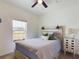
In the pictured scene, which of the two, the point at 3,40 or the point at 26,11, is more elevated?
the point at 26,11

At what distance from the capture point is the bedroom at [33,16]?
386 cm

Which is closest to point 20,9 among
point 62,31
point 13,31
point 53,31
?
point 13,31

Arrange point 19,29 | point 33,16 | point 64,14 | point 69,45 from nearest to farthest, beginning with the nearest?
point 69,45 < point 64,14 < point 19,29 < point 33,16

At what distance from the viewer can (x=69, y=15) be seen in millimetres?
4516

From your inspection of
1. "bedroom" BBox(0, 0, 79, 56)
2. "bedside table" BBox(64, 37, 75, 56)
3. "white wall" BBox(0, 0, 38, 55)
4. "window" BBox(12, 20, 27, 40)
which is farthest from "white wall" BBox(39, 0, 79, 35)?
"white wall" BBox(0, 0, 38, 55)

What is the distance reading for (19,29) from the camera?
15.8 feet

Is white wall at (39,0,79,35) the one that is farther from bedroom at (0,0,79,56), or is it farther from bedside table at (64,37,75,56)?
bedside table at (64,37,75,56)

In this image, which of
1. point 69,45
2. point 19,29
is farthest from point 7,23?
point 69,45

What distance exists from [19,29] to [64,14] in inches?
107

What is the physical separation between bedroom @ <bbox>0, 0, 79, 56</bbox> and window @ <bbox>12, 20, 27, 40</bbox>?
251 millimetres

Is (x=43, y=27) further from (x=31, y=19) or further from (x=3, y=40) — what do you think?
(x=3, y=40)

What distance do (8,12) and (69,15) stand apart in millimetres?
3209

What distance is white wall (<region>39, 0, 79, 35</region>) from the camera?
13.4 feet

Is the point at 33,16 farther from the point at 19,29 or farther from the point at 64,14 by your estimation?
the point at 64,14
